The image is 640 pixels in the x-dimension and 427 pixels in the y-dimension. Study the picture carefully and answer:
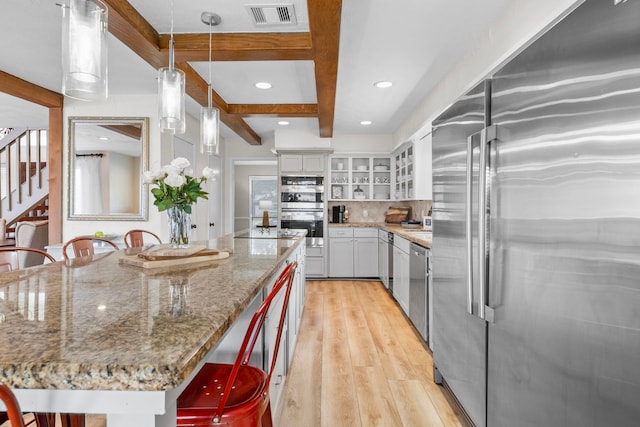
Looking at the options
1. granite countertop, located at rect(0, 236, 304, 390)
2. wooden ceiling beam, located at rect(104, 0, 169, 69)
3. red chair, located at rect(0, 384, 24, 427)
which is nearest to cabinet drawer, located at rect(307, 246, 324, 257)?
wooden ceiling beam, located at rect(104, 0, 169, 69)

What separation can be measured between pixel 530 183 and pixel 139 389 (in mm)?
1246

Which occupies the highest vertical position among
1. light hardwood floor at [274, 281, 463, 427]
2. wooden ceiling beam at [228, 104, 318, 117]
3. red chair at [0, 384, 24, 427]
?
wooden ceiling beam at [228, 104, 318, 117]

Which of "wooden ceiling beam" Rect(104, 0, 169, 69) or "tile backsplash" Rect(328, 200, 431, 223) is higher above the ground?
"wooden ceiling beam" Rect(104, 0, 169, 69)

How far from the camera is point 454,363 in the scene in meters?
1.97

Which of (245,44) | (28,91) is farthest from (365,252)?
(28,91)

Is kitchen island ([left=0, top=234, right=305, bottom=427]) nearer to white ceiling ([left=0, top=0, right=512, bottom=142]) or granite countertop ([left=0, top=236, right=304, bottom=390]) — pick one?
granite countertop ([left=0, top=236, right=304, bottom=390])

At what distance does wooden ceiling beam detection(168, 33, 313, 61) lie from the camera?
255cm

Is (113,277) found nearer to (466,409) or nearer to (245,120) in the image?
(466,409)

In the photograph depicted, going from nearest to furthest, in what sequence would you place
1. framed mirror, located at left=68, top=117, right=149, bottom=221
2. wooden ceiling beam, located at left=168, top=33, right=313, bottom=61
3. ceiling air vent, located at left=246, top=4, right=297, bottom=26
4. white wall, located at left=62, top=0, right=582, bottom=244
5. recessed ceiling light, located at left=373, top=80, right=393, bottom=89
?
1. white wall, located at left=62, top=0, right=582, bottom=244
2. ceiling air vent, located at left=246, top=4, right=297, bottom=26
3. wooden ceiling beam, located at left=168, top=33, right=313, bottom=61
4. recessed ceiling light, located at left=373, top=80, right=393, bottom=89
5. framed mirror, located at left=68, top=117, right=149, bottom=221

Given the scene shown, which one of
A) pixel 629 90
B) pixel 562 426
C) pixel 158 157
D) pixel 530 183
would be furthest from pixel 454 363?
pixel 158 157

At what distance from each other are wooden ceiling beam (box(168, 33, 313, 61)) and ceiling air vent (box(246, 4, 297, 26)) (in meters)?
0.12

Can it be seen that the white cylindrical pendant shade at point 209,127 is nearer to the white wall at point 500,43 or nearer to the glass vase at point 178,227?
the glass vase at point 178,227

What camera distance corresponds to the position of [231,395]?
1.03 meters

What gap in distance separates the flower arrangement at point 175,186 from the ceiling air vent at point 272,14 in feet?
3.90
